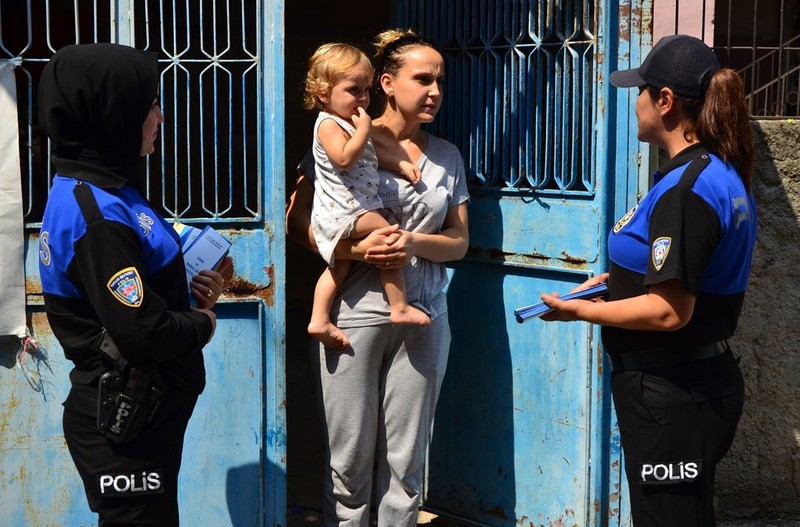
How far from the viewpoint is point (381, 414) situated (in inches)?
148

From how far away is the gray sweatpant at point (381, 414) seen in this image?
3664 mm

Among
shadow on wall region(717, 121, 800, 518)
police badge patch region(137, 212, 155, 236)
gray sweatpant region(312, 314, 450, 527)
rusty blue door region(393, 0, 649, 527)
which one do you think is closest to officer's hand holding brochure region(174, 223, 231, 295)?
police badge patch region(137, 212, 155, 236)

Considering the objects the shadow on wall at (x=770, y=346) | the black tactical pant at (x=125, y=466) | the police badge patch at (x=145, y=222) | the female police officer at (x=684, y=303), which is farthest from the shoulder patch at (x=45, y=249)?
the shadow on wall at (x=770, y=346)

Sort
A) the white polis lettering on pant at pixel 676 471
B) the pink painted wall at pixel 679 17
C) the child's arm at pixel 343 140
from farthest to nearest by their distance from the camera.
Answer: the pink painted wall at pixel 679 17
the child's arm at pixel 343 140
the white polis lettering on pant at pixel 676 471

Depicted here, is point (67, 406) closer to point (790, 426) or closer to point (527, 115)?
point (527, 115)

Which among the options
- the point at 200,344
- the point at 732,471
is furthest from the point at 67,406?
the point at 732,471

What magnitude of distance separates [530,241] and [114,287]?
1829mm

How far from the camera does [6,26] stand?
13.1 ft

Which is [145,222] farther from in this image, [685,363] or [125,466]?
[685,363]

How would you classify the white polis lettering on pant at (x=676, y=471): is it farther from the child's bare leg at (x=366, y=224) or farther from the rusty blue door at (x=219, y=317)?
the rusty blue door at (x=219, y=317)

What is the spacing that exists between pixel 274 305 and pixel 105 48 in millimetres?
1360

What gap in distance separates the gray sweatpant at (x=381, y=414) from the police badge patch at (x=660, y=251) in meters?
1.22

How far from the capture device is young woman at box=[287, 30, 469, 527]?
3.66m

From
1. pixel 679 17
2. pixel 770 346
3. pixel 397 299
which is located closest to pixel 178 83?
pixel 397 299
